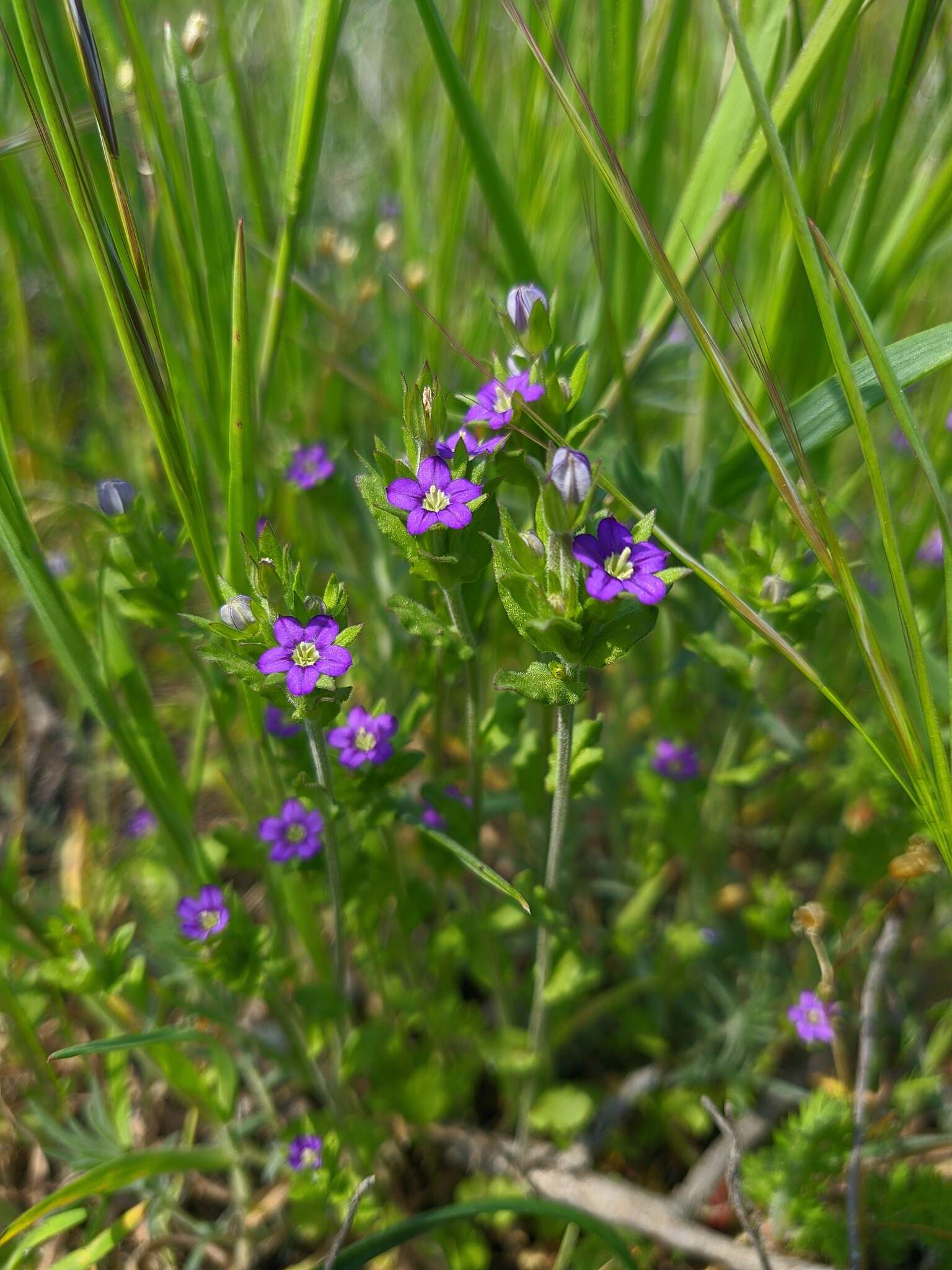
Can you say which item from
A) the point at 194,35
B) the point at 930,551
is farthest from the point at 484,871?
the point at 930,551

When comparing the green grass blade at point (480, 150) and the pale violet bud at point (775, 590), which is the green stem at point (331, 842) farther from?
the green grass blade at point (480, 150)

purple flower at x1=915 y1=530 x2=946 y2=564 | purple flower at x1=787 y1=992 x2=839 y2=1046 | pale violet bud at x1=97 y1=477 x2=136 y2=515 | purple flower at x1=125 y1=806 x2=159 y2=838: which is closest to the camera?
pale violet bud at x1=97 y1=477 x2=136 y2=515

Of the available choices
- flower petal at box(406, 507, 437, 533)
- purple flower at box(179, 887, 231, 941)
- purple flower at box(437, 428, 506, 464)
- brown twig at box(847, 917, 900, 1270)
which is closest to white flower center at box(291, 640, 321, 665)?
flower petal at box(406, 507, 437, 533)

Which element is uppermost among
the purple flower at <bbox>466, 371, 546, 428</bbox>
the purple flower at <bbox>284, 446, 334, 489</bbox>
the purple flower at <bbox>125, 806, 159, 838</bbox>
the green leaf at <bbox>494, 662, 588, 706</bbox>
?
the purple flower at <bbox>284, 446, 334, 489</bbox>

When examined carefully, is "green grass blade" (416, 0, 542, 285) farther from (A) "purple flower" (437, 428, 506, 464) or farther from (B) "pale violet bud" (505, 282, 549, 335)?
(A) "purple flower" (437, 428, 506, 464)

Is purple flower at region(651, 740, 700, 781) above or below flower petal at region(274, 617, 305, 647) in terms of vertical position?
below

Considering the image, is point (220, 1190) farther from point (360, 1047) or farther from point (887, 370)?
point (887, 370)
